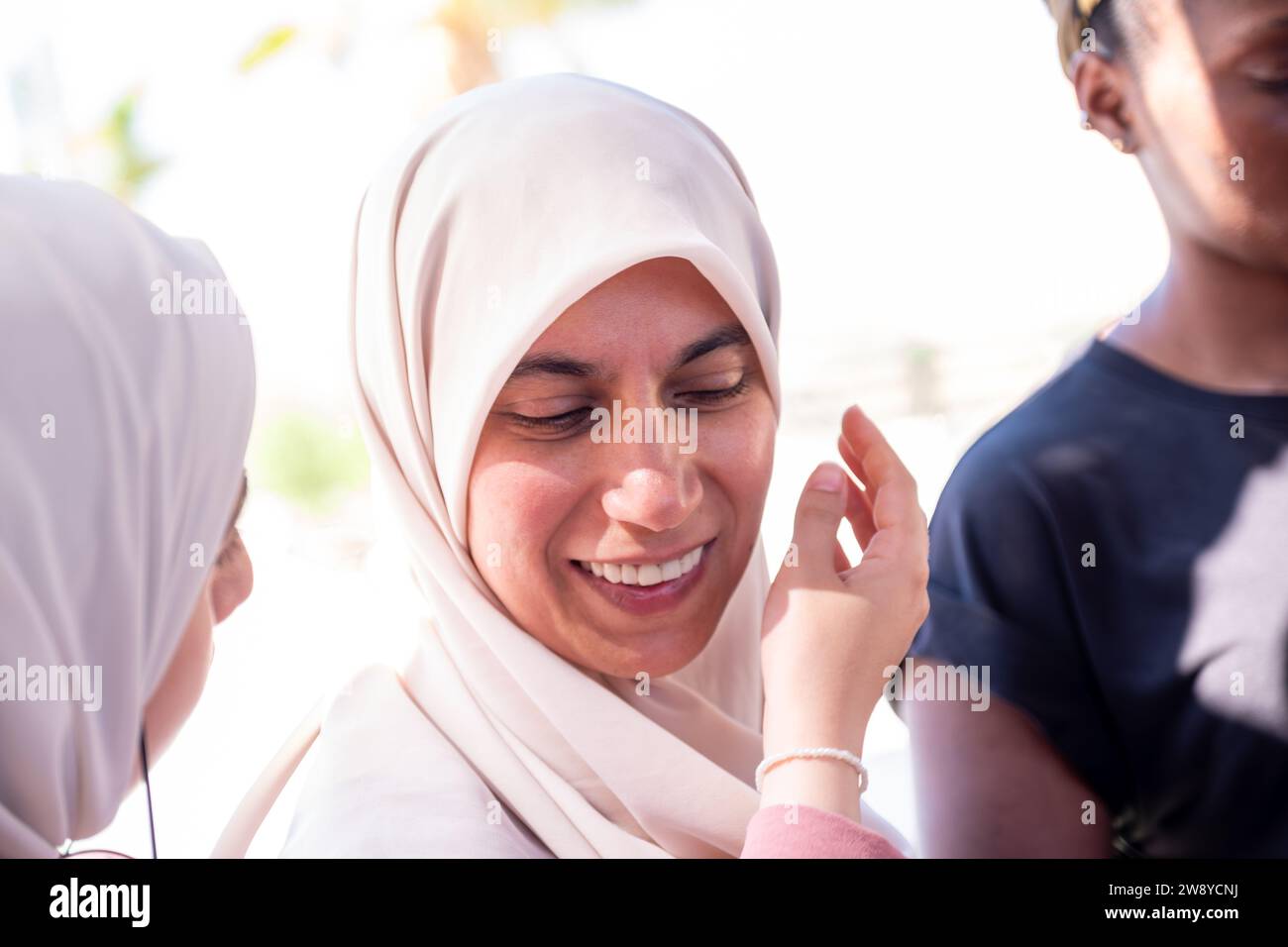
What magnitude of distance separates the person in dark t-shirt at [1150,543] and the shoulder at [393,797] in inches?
19.3

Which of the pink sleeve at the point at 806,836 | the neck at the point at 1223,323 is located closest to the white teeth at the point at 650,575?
the pink sleeve at the point at 806,836

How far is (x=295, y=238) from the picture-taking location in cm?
120

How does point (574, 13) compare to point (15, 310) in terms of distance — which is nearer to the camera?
point (15, 310)

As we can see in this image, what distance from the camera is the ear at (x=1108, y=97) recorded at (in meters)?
1.20

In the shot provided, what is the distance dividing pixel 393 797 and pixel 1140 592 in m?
0.78

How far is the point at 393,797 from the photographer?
3.33ft

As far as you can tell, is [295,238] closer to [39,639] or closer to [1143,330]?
[39,639]

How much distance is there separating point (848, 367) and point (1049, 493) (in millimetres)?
254

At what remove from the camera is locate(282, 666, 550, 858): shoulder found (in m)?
0.98

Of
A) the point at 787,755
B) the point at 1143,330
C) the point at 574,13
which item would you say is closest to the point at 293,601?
the point at 787,755

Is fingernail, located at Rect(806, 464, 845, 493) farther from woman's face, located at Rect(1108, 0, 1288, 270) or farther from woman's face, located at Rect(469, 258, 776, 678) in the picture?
woman's face, located at Rect(1108, 0, 1288, 270)

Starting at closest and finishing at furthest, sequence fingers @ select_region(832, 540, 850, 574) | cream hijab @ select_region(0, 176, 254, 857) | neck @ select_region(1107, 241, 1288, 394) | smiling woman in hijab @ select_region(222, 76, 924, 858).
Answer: cream hijab @ select_region(0, 176, 254, 857), smiling woman in hijab @ select_region(222, 76, 924, 858), fingers @ select_region(832, 540, 850, 574), neck @ select_region(1107, 241, 1288, 394)

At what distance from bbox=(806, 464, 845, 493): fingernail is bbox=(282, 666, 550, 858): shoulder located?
422 mm

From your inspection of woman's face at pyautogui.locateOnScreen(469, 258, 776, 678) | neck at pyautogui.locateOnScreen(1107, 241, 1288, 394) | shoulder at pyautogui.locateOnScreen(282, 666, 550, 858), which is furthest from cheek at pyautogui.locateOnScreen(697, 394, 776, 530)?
neck at pyautogui.locateOnScreen(1107, 241, 1288, 394)
